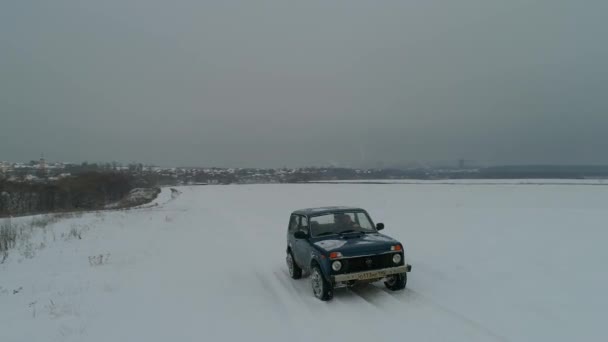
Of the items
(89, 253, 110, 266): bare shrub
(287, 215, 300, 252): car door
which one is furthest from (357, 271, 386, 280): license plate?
(89, 253, 110, 266): bare shrub

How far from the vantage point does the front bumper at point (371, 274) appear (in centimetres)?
685

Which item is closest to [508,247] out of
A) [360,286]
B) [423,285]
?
[423,285]

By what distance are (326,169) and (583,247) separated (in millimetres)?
125642

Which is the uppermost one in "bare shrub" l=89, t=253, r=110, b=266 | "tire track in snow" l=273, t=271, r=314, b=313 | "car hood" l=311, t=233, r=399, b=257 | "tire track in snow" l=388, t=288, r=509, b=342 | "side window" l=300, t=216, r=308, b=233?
"side window" l=300, t=216, r=308, b=233

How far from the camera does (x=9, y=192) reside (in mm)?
43875

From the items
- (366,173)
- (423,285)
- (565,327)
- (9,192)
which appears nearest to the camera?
(565,327)

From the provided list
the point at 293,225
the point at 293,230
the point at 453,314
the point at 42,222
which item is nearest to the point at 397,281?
the point at 453,314

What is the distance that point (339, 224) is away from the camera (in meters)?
8.51

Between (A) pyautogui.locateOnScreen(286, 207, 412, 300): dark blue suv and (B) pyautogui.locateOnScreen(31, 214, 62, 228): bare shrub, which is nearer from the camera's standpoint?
(A) pyautogui.locateOnScreen(286, 207, 412, 300): dark blue suv

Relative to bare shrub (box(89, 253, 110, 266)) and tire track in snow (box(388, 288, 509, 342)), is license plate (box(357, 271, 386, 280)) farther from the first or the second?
bare shrub (box(89, 253, 110, 266))

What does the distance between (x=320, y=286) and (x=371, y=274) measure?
1051 millimetres

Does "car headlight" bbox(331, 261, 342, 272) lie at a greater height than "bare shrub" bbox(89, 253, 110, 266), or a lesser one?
greater

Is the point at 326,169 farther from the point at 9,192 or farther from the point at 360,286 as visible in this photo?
the point at 360,286

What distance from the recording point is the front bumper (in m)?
6.85
